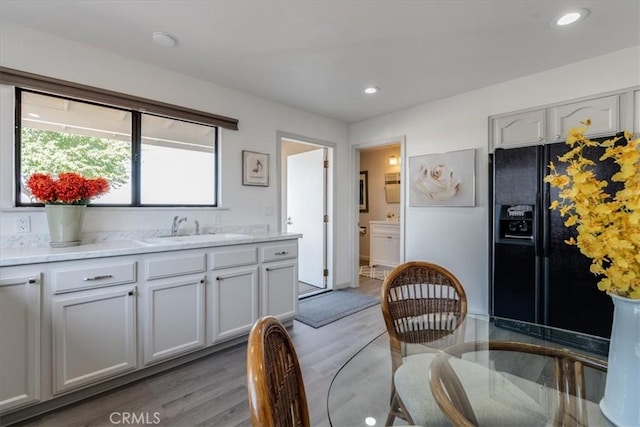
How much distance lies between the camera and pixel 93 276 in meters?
1.83

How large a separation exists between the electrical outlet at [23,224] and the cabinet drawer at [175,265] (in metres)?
0.87

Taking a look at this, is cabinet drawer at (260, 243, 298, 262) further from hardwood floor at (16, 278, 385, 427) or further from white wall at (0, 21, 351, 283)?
hardwood floor at (16, 278, 385, 427)

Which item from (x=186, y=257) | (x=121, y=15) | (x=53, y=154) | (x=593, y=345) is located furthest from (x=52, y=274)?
(x=593, y=345)

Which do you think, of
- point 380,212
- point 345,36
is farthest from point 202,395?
point 380,212

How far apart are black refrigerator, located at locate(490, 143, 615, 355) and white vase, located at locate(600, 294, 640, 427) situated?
1.81m

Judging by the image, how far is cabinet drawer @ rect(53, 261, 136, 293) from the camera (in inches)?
68.1

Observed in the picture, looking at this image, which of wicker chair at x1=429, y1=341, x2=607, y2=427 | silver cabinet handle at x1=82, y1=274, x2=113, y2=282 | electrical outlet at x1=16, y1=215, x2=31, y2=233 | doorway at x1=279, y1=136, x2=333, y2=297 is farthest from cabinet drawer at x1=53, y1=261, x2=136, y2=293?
doorway at x1=279, y1=136, x2=333, y2=297

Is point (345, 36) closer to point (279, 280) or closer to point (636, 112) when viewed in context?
point (279, 280)

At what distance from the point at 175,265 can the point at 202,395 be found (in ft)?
2.93

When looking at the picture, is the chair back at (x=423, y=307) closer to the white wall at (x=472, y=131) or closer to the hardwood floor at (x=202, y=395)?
the hardwood floor at (x=202, y=395)

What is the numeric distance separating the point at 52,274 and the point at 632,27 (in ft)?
13.6

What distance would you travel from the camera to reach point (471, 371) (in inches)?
54.6

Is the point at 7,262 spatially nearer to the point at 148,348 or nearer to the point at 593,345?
the point at 148,348

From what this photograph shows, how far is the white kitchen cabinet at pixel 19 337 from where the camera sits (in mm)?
1569
